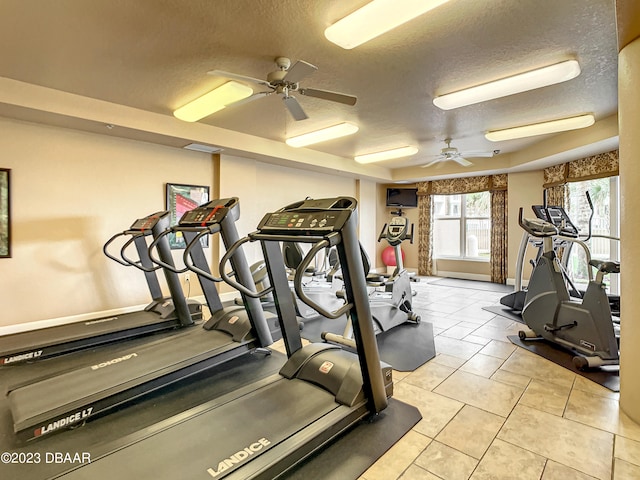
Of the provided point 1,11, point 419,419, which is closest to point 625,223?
point 419,419

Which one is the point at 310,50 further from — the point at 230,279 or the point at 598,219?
the point at 598,219

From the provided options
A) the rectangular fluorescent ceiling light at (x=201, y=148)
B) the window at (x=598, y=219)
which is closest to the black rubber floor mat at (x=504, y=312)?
the window at (x=598, y=219)

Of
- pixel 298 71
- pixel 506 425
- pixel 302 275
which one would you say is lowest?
pixel 506 425

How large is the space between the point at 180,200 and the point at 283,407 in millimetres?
4056

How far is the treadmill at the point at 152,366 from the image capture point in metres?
2.05

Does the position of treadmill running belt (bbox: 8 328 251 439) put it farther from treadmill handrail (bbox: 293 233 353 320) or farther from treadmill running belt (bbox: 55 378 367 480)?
A: treadmill handrail (bbox: 293 233 353 320)

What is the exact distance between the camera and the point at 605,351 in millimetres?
2760

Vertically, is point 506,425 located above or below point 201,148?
below

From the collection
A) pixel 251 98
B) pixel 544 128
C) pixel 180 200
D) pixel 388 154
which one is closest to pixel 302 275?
pixel 251 98

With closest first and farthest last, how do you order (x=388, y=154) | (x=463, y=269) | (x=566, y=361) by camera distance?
(x=566, y=361) < (x=388, y=154) < (x=463, y=269)

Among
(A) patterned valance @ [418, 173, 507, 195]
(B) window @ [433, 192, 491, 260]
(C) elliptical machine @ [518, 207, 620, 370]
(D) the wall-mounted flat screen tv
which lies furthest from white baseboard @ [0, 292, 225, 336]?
(B) window @ [433, 192, 491, 260]

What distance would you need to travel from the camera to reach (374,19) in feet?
6.88

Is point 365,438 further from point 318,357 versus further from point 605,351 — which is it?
point 605,351

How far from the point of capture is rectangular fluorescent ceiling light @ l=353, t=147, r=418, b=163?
19.4 ft
